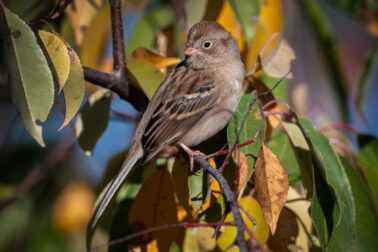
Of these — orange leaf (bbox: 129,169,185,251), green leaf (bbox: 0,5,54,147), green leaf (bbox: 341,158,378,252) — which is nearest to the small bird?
orange leaf (bbox: 129,169,185,251)

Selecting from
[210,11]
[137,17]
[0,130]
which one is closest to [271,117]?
[210,11]

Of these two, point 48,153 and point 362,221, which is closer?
point 362,221

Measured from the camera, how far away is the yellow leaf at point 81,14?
108 inches

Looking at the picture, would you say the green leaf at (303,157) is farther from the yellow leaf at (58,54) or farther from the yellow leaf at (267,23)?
the yellow leaf at (58,54)

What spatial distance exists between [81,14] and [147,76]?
68cm

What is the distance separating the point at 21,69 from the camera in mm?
1672

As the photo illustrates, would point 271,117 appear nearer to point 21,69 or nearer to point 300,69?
point 21,69

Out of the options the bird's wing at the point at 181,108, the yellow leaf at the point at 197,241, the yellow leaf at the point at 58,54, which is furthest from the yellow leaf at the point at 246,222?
the yellow leaf at the point at 58,54

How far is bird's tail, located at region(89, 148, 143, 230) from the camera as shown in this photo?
2203 millimetres

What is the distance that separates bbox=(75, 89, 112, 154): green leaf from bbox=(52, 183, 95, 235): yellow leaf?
1.15 metres

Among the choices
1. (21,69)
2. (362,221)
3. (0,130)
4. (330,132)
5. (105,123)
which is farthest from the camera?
Result: (0,130)

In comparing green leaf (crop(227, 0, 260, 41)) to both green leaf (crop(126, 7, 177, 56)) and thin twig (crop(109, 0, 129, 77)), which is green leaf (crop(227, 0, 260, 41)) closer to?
thin twig (crop(109, 0, 129, 77))

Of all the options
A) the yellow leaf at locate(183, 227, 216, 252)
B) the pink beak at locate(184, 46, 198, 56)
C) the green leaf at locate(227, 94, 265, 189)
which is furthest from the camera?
the pink beak at locate(184, 46, 198, 56)

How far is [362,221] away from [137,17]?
7.46 feet
